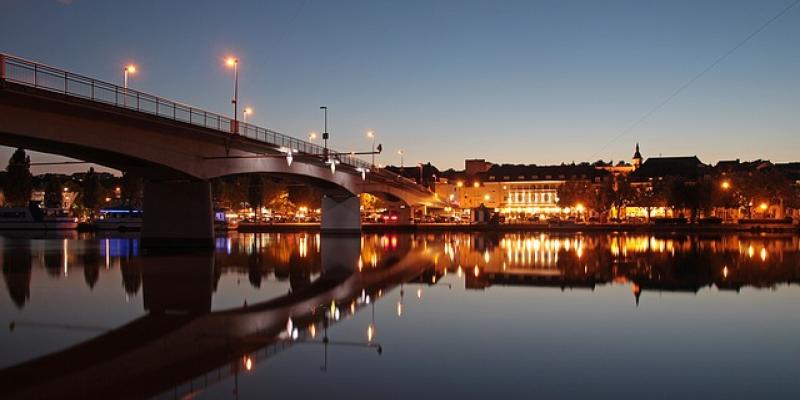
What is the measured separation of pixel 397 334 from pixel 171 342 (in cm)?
501

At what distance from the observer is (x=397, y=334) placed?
15.2 m

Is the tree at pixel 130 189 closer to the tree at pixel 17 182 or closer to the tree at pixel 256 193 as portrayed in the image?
the tree at pixel 17 182

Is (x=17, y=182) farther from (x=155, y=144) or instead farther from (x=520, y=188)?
(x=520, y=188)

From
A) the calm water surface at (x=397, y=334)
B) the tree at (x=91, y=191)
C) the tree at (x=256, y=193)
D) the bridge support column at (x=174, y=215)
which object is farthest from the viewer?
the tree at (x=91, y=191)

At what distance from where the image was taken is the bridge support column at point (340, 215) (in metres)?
83.6

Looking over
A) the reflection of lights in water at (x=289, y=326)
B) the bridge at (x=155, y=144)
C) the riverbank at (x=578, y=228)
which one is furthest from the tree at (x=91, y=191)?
the reflection of lights in water at (x=289, y=326)

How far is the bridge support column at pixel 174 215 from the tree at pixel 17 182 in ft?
254

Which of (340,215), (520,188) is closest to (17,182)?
(340,215)

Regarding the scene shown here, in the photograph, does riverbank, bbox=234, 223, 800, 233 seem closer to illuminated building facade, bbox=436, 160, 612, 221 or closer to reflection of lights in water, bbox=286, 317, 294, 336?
illuminated building facade, bbox=436, 160, 612, 221

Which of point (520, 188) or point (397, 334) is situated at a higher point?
point (520, 188)

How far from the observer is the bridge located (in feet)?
103

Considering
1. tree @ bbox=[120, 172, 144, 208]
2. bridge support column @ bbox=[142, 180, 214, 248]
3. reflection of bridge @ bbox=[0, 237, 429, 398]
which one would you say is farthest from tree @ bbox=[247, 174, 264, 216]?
reflection of bridge @ bbox=[0, 237, 429, 398]

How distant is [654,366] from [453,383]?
4.06 m

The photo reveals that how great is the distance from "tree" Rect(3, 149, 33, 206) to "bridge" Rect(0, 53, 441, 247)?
230 ft
